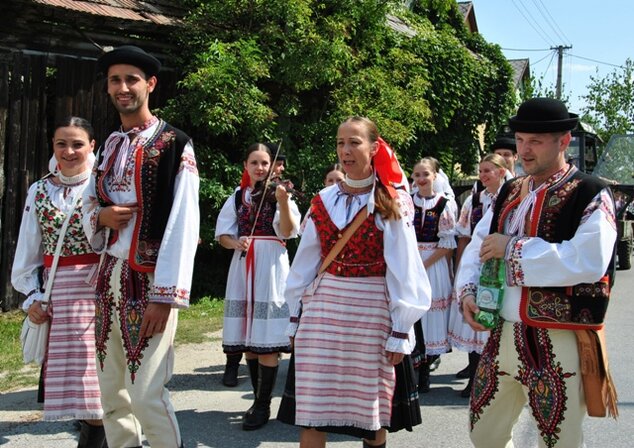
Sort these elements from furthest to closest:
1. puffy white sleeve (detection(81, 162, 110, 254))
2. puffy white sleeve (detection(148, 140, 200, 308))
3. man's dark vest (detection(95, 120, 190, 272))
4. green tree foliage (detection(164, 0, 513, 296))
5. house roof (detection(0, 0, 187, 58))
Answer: green tree foliage (detection(164, 0, 513, 296)), house roof (detection(0, 0, 187, 58)), puffy white sleeve (detection(81, 162, 110, 254)), man's dark vest (detection(95, 120, 190, 272)), puffy white sleeve (detection(148, 140, 200, 308))

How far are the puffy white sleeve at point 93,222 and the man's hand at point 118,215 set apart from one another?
0.09 m

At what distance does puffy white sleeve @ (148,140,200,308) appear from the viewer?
328 cm

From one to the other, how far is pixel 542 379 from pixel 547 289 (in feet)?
1.25

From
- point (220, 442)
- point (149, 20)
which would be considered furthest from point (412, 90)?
point (220, 442)

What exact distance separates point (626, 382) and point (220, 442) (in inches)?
146

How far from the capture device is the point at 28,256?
14.2 feet

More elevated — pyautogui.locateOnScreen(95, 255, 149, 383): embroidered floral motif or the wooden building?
the wooden building

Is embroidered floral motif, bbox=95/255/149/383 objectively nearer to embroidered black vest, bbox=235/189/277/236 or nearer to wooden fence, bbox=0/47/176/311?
embroidered black vest, bbox=235/189/277/236

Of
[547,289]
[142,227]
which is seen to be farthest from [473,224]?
[142,227]

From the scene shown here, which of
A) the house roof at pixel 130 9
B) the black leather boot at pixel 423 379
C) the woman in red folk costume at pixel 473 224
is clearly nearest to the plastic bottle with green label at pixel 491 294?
the woman in red folk costume at pixel 473 224

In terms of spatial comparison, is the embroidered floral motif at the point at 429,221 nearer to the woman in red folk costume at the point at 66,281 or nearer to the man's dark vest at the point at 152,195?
the woman in red folk costume at the point at 66,281

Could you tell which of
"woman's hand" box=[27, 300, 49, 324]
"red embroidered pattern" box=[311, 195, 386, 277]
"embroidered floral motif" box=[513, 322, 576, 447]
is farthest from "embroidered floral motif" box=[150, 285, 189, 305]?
"embroidered floral motif" box=[513, 322, 576, 447]

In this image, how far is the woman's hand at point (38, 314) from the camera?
4129 millimetres

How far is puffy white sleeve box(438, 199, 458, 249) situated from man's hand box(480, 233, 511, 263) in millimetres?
3174
